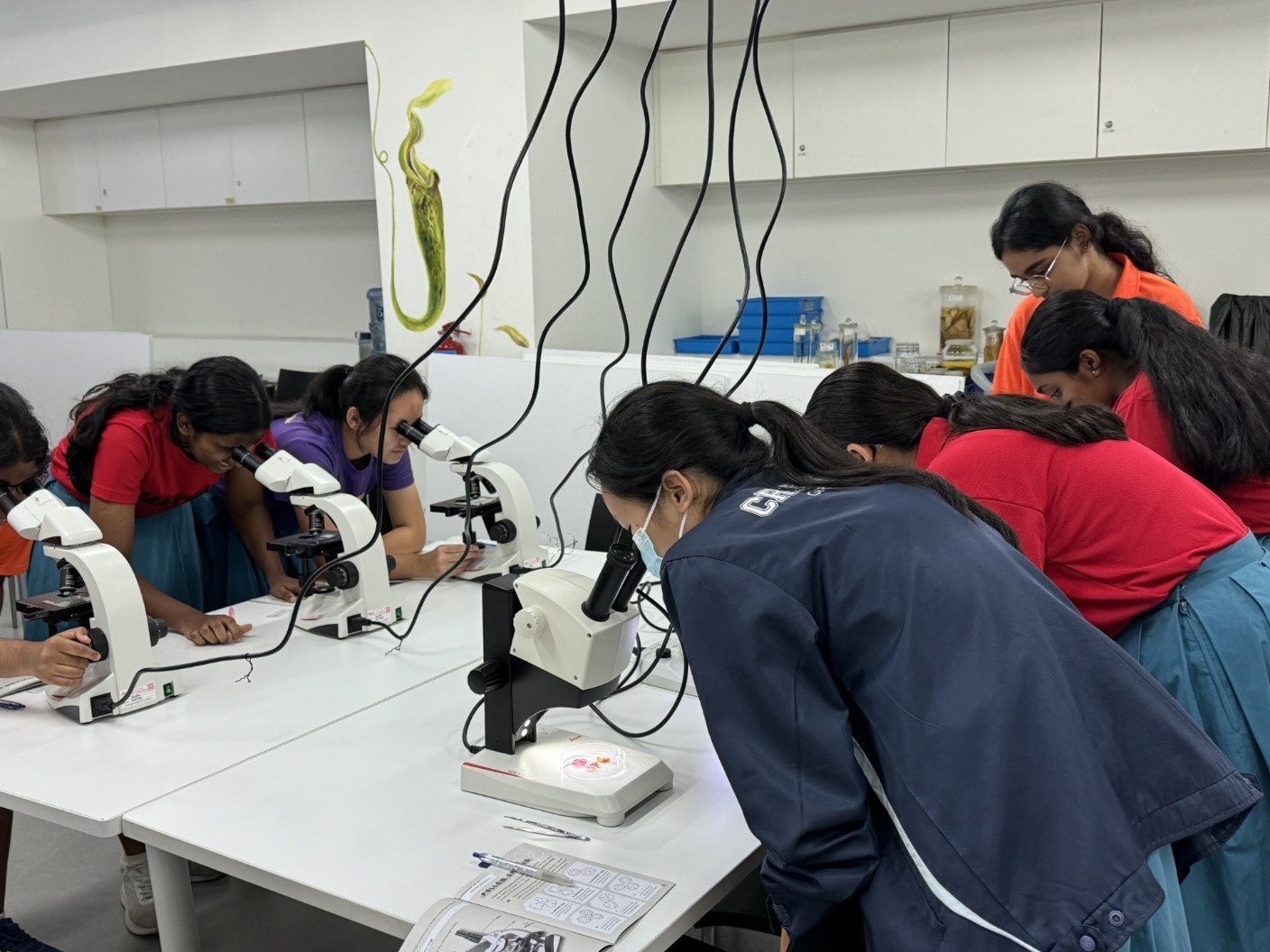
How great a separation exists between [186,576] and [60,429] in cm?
332

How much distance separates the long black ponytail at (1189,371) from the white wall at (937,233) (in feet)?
7.46

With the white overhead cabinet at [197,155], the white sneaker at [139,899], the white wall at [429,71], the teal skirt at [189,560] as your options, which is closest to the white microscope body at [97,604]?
the teal skirt at [189,560]

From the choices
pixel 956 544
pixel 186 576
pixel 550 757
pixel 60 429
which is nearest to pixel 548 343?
pixel 186 576

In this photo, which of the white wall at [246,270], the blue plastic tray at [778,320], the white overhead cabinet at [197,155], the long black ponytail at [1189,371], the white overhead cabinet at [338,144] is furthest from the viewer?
the white wall at [246,270]

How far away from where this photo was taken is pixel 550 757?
1.60m

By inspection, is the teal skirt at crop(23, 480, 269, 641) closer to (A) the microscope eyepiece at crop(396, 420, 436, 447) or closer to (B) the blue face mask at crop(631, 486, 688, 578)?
(A) the microscope eyepiece at crop(396, 420, 436, 447)

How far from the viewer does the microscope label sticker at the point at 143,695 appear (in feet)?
6.26

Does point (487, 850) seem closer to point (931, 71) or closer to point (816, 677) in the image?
point (816, 677)

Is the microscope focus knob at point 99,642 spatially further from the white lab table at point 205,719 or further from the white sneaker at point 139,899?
the white sneaker at point 139,899

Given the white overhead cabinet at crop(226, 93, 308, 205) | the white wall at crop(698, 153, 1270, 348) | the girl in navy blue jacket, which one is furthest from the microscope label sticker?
the white overhead cabinet at crop(226, 93, 308, 205)

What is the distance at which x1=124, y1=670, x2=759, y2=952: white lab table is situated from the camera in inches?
52.9

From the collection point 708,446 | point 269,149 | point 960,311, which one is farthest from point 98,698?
point 269,149

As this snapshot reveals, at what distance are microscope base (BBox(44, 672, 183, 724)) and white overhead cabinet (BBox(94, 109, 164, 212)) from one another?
4.84 meters

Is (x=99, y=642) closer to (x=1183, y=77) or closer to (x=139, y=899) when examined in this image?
(x=139, y=899)
